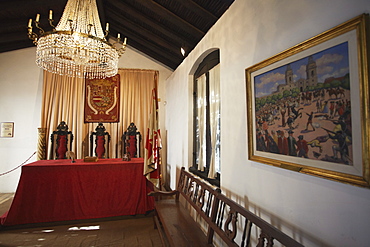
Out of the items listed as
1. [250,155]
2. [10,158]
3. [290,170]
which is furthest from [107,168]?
[10,158]

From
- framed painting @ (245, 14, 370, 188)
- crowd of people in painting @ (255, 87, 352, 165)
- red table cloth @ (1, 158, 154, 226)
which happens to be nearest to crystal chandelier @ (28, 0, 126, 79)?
red table cloth @ (1, 158, 154, 226)

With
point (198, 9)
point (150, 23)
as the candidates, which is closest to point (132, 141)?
point (150, 23)

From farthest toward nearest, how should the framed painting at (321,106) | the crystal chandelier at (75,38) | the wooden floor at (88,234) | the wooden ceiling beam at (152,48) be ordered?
the wooden ceiling beam at (152,48) < the wooden floor at (88,234) < the crystal chandelier at (75,38) < the framed painting at (321,106)

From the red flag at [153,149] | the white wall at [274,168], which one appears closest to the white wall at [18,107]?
the red flag at [153,149]

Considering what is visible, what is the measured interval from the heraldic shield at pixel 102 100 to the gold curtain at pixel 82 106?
0.12 m

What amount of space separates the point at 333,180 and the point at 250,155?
Answer: 2.29ft

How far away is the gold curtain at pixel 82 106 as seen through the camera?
17.5 feet

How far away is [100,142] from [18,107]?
8.00ft

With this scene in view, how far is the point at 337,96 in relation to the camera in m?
0.98

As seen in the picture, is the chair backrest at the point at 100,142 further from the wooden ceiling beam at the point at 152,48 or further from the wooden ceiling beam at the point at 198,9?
the wooden ceiling beam at the point at 198,9

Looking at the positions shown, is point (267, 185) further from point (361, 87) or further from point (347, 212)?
point (361, 87)

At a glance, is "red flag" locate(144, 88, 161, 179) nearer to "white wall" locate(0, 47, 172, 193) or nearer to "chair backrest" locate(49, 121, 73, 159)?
"chair backrest" locate(49, 121, 73, 159)

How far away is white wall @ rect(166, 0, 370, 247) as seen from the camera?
95 centimetres

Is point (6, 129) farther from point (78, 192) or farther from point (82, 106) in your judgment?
point (78, 192)
